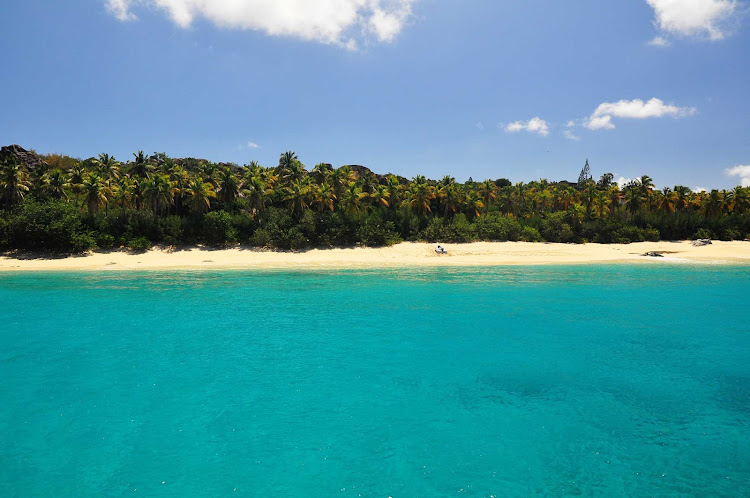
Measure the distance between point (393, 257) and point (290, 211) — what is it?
17.3 metres

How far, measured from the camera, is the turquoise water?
9.07 metres

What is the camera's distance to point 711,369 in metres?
15.7

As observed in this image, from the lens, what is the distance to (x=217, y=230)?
5653 centimetres

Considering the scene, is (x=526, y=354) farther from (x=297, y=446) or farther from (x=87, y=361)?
(x=87, y=361)

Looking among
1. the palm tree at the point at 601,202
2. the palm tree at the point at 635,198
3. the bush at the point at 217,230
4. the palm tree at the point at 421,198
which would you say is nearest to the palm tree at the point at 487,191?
the palm tree at the point at 421,198

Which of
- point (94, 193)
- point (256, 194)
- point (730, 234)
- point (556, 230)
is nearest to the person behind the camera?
point (94, 193)

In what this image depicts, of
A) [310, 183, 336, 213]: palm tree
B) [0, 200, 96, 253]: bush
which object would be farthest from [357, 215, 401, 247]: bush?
[0, 200, 96, 253]: bush

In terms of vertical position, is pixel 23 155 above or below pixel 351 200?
above

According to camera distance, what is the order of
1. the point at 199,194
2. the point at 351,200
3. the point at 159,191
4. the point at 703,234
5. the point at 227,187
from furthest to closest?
1. the point at 703,234
2. the point at 351,200
3. the point at 227,187
4. the point at 199,194
5. the point at 159,191

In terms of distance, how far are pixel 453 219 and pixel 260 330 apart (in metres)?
51.4

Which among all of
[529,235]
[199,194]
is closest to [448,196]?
[529,235]

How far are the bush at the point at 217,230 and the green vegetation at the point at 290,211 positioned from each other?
136 millimetres

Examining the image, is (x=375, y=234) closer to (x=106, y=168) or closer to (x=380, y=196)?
(x=380, y=196)

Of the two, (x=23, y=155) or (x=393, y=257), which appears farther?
(x=23, y=155)
